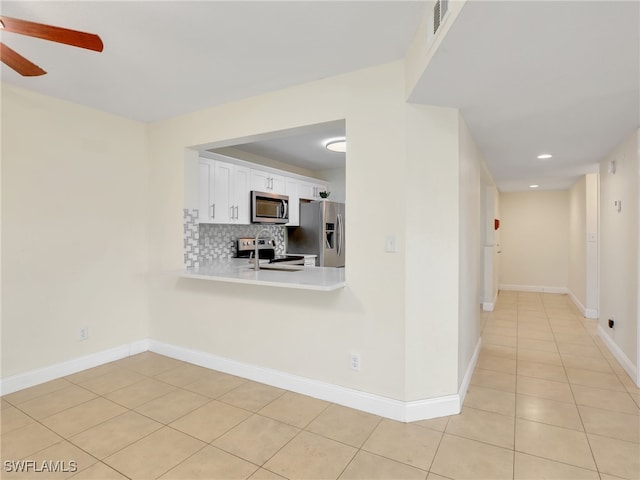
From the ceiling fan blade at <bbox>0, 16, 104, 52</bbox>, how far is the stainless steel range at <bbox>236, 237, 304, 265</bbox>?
118 inches

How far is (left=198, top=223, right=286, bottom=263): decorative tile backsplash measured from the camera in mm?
4168

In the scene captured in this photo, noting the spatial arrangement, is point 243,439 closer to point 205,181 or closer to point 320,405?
point 320,405

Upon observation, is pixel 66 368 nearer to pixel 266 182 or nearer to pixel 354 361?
pixel 354 361

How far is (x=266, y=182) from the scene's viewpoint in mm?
4582

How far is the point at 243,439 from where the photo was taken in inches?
84.7

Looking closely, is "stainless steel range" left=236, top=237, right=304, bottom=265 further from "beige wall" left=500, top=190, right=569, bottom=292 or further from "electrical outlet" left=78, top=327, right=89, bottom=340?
"beige wall" left=500, top=190, right=569, bottom=292

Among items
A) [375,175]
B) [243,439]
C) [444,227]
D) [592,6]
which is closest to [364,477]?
[243,439]

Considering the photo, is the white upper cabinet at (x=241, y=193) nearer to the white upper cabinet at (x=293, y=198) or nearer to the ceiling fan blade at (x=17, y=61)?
the white upper cabinet at (x=293, y=198)

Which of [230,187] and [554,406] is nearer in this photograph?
[554,406]

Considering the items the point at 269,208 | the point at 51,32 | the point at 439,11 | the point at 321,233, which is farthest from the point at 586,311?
the point at 51,32

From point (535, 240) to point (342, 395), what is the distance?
6.65 meters

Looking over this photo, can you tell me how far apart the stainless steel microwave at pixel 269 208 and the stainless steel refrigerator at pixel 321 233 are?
51 centimetres

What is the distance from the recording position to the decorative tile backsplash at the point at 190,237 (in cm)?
348

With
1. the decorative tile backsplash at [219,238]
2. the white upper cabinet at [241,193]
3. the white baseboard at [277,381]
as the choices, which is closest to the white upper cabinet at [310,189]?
the decorative tile backsplash at [219,238]
